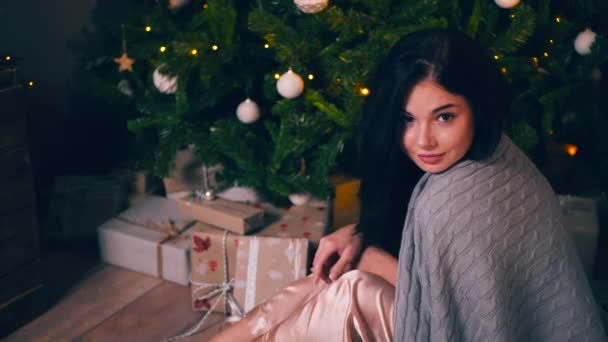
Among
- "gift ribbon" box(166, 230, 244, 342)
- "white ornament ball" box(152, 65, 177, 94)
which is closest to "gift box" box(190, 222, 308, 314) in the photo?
"gift ribbon" box(166, 230, 244, 342)

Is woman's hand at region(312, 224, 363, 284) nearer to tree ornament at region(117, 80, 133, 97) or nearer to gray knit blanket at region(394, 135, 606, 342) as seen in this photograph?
gray knit blanket at region(394, 135, 606, 342)

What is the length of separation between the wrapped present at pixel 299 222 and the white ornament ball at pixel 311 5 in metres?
0.69

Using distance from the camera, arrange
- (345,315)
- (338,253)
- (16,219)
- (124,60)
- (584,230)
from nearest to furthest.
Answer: (345,315), (338,253), (16,219), (584,230), (124,60)

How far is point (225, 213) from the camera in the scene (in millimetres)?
1992

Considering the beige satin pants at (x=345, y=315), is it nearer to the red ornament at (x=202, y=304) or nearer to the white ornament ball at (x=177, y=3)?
the red ornament at (x=202, y=304)

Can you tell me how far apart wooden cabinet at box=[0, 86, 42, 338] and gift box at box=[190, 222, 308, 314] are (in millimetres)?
493

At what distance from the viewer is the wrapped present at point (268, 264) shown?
6.27 ft

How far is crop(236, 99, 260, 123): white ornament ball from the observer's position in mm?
2084

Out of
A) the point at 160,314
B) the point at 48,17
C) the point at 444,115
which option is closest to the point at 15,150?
the point at 160,314

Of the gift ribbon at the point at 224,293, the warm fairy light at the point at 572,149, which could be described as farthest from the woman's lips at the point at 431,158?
the warm fairy light at the point at 572,149

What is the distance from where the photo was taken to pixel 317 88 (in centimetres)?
208

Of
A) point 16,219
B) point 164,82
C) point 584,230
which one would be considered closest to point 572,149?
point 584,230

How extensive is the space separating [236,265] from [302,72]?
0.65 m

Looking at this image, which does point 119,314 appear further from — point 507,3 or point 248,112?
point 507,3
